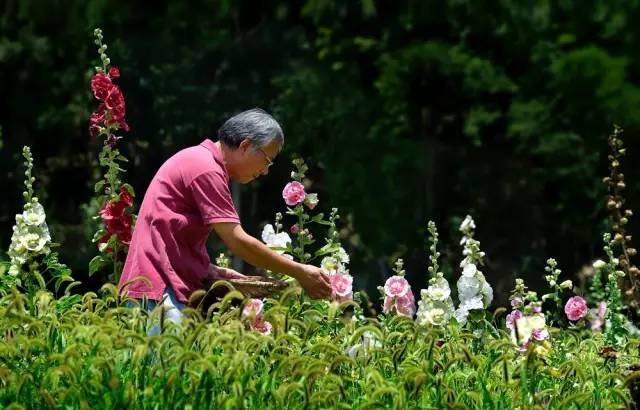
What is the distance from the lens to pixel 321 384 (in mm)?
3402

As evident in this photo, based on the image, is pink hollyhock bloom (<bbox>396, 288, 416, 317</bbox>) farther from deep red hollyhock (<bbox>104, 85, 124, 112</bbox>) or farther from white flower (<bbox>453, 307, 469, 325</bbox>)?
deep red hollyhock (<bbox>104, 85, 124, 112</bbox>)

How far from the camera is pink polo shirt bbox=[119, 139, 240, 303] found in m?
3.89

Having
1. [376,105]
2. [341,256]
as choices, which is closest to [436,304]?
[341,256]

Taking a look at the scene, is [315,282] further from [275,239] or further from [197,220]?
[275,239]

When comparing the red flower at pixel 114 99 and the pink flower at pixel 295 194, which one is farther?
the pink flower at pixel 295 194

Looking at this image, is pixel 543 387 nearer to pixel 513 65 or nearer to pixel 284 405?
pixel 284 405

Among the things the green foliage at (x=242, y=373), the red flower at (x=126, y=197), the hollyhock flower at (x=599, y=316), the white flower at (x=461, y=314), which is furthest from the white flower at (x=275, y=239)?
the hollyhock flower at (x=599, y=316)

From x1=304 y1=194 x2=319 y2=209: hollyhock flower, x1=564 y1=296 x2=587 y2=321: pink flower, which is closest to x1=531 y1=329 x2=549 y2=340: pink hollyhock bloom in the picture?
x1=564 y1=296 x2=587 y2=321: pink flower

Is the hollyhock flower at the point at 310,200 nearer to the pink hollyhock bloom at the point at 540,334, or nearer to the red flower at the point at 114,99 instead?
the red flower at the point at 114,99

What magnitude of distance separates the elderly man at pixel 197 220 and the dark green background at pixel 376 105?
4626mm

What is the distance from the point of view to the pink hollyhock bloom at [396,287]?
448 centimetres

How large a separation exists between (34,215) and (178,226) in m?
0.90

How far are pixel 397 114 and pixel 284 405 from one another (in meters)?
6.18

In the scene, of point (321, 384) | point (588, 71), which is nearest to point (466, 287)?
point (321, 384)
